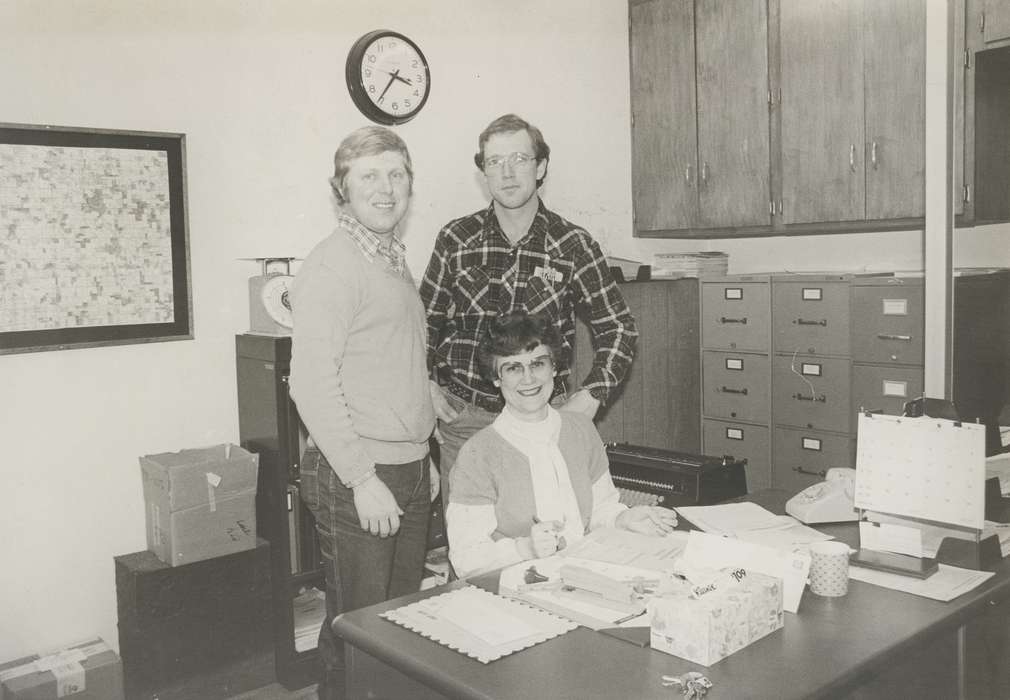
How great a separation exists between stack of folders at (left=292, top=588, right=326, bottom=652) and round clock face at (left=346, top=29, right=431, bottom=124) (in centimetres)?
180

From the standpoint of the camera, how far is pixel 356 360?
86.9 inches

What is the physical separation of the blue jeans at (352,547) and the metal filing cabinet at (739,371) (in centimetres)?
227

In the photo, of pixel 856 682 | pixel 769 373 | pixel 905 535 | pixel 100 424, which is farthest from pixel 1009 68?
pixel 100 424

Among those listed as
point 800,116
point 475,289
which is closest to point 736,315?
point 800,116

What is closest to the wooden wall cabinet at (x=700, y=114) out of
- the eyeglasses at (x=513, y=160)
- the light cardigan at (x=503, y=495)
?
the eyeglasses at (x=513, y=160)

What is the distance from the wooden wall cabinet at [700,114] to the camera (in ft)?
13.7

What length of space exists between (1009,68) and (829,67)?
2.41 ft

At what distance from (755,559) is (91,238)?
229cm

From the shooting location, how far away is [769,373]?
13.6 ft

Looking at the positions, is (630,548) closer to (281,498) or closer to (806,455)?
(281,498)

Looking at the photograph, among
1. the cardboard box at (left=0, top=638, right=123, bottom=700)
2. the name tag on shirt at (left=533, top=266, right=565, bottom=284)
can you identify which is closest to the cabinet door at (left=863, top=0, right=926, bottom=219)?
the name tag on shirt at (left=533, top=266, right=565, bottom=284)

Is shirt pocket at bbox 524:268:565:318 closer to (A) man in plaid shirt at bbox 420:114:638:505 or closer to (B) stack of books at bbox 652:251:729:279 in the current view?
(A) man in plaid shirt at bbox 420:114:638:505

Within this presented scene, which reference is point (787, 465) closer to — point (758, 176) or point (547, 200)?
point (758, 176)

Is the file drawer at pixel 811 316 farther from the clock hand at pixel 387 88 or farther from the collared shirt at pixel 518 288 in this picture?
the clock hand at pixel 387 88
